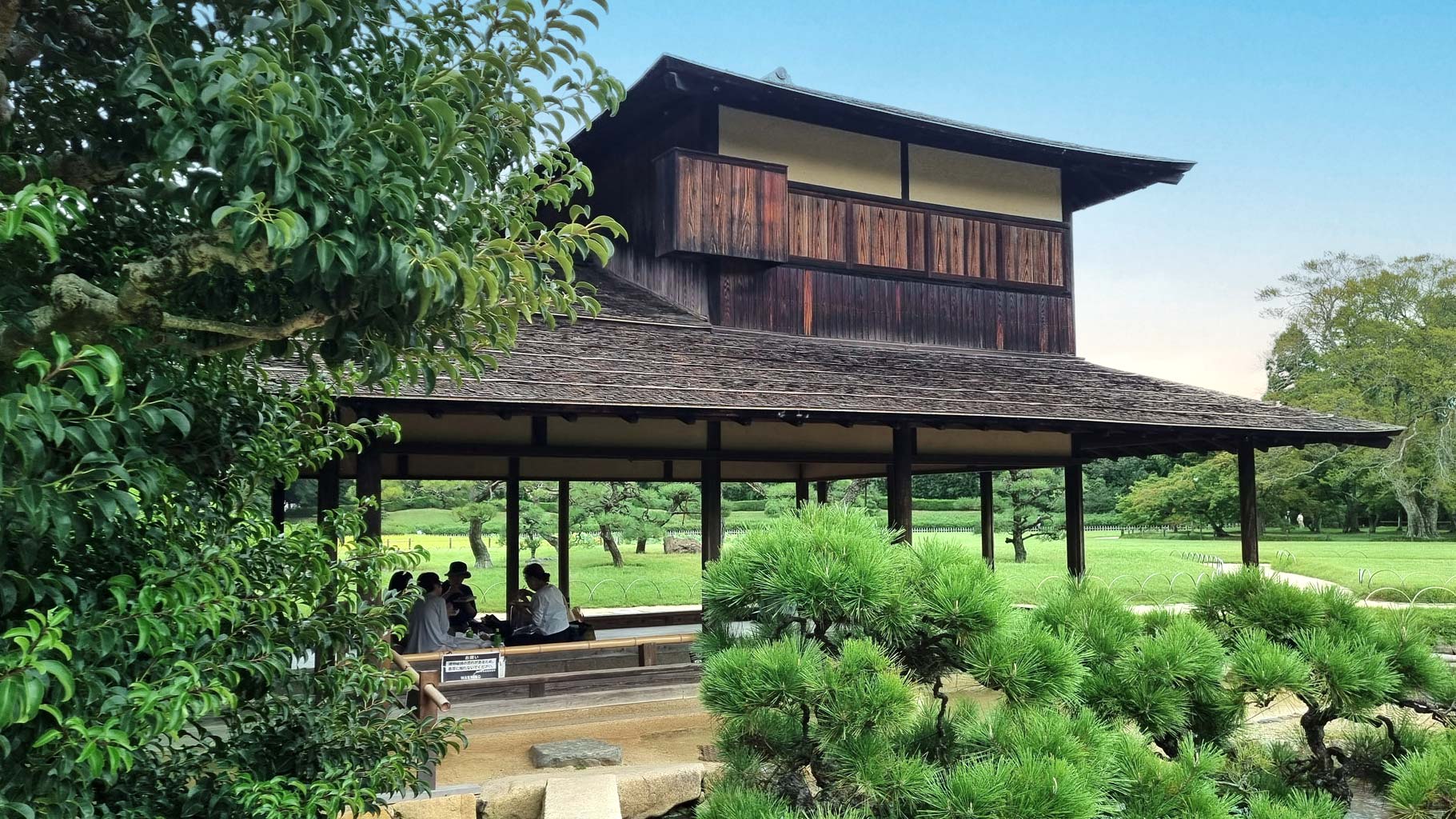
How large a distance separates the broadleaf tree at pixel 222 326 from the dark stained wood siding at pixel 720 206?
6465mm

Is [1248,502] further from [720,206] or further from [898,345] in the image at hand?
[720,206]

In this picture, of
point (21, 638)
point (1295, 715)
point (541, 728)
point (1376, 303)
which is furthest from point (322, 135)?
point (1376, 303)

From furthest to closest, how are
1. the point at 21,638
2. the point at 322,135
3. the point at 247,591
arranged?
the point at 247,591, the point at 322,135, the point at 21,638

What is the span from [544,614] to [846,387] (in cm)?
332

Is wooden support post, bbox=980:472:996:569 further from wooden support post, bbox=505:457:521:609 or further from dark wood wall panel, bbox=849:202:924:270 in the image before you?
wooden support post, bbox=505:457:521:609

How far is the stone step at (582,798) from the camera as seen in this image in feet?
17.0

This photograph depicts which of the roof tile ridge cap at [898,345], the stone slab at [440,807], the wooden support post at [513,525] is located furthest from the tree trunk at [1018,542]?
the stone slab at [440,807]

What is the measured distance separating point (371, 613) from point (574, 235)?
4.98 feet

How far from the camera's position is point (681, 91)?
9414 millimetres

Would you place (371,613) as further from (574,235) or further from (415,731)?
(574,235)

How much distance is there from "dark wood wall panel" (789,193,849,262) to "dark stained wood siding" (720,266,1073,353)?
200 millimetres

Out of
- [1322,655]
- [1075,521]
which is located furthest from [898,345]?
[1322,655]

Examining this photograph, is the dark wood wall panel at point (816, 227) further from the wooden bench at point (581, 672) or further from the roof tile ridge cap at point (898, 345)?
the wooden bench at point (581, 672)

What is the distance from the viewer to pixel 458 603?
31.5 ft
